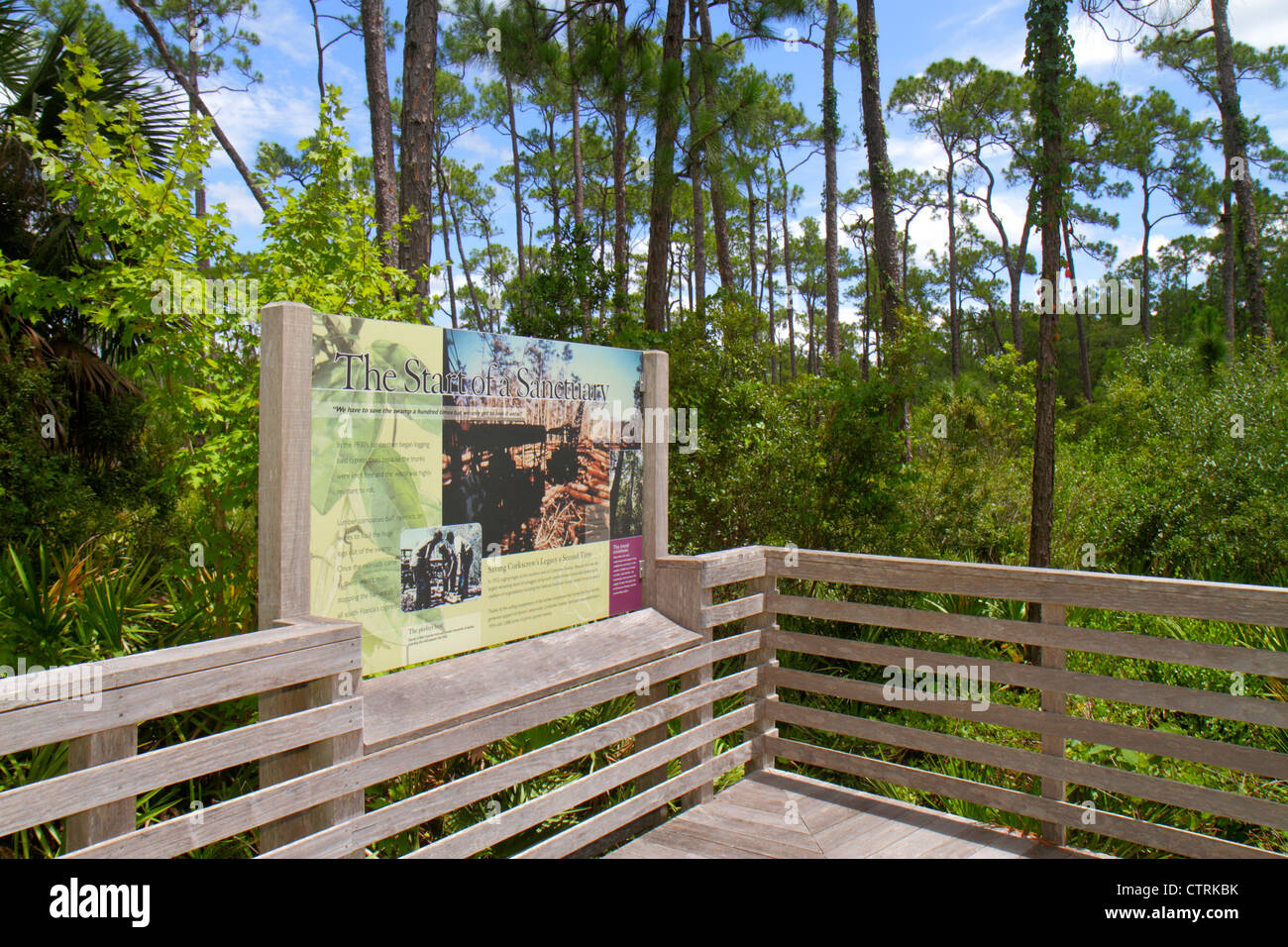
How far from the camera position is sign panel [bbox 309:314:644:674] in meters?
2.72

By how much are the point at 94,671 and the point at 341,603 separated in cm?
Result: 85

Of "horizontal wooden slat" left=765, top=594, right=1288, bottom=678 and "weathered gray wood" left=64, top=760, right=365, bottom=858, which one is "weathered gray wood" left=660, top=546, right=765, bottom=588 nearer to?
"horizontal wooden slat" left=765, top=594, right=1288, bottom=678

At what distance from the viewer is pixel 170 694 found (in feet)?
6.59

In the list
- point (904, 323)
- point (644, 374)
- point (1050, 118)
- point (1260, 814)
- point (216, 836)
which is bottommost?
point (1260, 814)

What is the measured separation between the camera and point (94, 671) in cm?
190

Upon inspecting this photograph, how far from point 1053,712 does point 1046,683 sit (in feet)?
0.44

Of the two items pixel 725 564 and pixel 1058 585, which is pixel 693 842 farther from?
pixel 1058 585

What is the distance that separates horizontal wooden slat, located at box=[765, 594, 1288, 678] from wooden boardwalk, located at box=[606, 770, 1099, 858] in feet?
Result: 2.80

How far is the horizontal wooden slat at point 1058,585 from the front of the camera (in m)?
3.03

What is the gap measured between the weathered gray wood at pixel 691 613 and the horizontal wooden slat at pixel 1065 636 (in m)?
0.58

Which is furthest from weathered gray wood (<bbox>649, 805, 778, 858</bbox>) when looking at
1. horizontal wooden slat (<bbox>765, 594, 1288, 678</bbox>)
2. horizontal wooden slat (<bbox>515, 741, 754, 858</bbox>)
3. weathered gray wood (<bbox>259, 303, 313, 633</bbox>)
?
weathered gray wood (<bbox>259, 303, 313, 633</bbox>)

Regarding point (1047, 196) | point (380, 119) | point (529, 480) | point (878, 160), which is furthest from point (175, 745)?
point (878, 160)

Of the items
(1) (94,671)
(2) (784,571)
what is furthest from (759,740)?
(1) (94,671)
